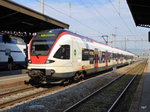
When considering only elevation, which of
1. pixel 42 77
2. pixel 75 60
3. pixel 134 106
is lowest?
pixel 134 106

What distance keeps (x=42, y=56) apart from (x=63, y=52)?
113 cm

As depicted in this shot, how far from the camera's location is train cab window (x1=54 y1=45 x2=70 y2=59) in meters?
11.5

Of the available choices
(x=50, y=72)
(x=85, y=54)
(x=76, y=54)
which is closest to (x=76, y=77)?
(x=76, y=54)

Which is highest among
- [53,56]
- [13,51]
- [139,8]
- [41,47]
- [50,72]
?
[139,8]

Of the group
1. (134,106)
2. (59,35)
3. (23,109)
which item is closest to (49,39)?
(59,35)

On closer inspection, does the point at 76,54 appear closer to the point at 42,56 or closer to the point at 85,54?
the point at 85,54

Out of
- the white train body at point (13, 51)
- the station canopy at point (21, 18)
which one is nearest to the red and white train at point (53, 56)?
the station canopy at point (21, 18)

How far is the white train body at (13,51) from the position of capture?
72.1ft

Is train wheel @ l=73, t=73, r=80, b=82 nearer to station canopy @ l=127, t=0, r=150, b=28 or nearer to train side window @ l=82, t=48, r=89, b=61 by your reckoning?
train side window @ l=82, t=48, r=89, b=61

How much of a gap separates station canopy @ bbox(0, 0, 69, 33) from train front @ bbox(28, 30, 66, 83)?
3.23 metres

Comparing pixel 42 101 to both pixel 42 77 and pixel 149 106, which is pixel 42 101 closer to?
pixel 42 77

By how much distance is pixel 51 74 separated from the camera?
11.2 m

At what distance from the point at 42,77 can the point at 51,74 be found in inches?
22.2

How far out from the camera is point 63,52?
1177 centimetres
